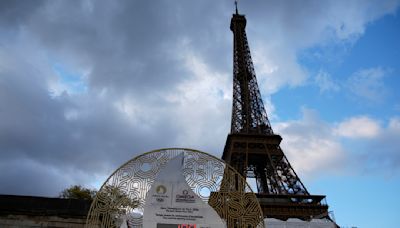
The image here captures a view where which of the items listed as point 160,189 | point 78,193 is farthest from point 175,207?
point 78,193

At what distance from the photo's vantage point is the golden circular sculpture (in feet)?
36.0

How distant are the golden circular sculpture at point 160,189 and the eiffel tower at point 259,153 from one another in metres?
15.4

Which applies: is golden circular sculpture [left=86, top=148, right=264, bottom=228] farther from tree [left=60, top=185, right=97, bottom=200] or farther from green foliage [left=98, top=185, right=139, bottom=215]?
tree [left=60, top=185, right=97, bottom=200]

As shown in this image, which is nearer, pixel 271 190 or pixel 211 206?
pixel 211 206

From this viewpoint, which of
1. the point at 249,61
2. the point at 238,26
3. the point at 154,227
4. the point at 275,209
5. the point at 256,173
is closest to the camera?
the point at 154,227

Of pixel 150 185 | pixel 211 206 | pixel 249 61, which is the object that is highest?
pixel 249 61

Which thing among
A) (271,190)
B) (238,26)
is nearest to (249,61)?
(238,26)

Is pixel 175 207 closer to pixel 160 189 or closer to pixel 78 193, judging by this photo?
pixel 160 189

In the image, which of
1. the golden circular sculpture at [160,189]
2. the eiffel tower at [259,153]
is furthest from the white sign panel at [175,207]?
the eiffel tower at [259,153]

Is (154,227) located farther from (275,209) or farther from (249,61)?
(249,61)

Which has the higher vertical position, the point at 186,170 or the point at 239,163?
the point at 239,163

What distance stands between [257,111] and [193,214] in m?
29.2

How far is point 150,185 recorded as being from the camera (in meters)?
11.3

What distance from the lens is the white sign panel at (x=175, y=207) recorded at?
10.6 metres
